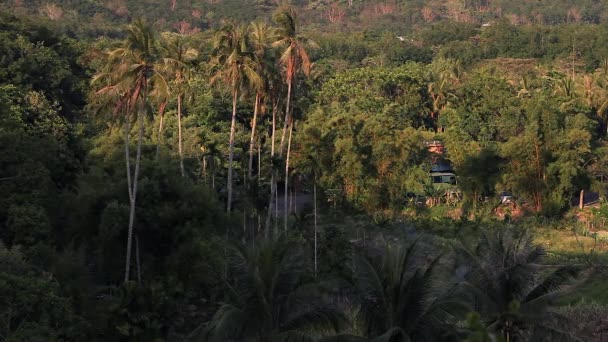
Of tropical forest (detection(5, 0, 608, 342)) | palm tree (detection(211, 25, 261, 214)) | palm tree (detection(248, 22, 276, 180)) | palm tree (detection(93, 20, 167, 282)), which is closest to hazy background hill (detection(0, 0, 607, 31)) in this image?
tropical forest (detection(5, 0, 608, 342))

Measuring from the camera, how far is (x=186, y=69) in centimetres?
2930

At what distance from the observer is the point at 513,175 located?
136ft

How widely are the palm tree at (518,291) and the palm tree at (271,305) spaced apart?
267cm

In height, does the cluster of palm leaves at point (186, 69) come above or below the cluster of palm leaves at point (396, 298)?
above

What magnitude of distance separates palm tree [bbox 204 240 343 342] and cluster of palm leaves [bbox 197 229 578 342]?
0.02 meters

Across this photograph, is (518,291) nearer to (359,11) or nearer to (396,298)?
(396,298)

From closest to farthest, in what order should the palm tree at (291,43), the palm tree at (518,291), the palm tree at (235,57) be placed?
the palm tree at (518,291) → the palm tree at (235,57) → the palm tree at (291,43)

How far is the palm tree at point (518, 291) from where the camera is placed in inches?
512

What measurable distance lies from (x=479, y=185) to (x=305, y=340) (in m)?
31.7

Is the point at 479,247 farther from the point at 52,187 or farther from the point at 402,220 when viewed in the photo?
the point at 402,220

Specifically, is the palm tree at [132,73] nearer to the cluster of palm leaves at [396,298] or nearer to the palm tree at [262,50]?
the palm tree at [262,50]

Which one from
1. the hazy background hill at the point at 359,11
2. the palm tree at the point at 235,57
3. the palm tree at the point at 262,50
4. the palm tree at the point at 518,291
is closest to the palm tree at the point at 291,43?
the palm tree at the point at 262,50

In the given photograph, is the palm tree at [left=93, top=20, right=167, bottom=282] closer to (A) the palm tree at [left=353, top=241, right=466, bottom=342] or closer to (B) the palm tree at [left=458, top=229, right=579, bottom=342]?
(A) the palm tree at [left=353, top=241, right=466, bottom=342]

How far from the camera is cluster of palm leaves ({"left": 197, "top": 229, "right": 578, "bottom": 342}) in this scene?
41.6ft
